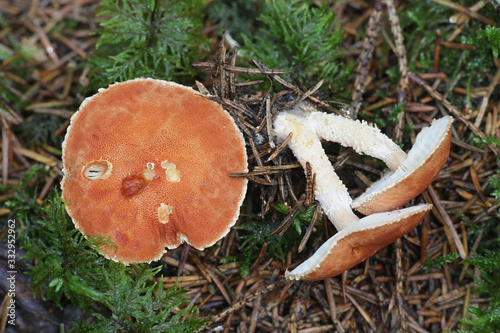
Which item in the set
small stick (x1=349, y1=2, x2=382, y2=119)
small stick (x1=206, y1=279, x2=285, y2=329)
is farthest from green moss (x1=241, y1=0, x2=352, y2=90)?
small stick (x1=206, y1=279, x2=285, y2=329)

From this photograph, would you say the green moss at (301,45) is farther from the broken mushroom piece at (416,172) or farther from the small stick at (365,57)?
the broken mushroom piece at (416,172)

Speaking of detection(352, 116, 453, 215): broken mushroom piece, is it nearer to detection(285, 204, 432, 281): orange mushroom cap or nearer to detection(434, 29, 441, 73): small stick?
detection(285, 204, 432, 281): orange mushroom cap

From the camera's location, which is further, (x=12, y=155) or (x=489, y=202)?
(x=12, y=155)

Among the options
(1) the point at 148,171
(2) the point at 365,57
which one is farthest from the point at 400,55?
(1) the point at 148,171

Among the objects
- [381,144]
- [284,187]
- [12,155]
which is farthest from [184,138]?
[12,155]

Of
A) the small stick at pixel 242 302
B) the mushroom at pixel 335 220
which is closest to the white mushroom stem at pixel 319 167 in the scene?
the mushroom at pixel 335 220

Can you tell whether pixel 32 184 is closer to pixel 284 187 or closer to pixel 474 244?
pixel 284 187

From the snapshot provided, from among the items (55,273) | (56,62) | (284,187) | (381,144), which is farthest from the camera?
(56,62)

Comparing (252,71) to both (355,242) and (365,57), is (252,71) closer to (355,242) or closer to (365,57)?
(365,57)
